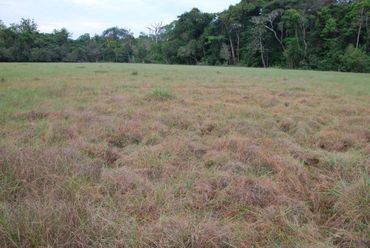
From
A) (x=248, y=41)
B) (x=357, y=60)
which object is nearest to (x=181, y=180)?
(x=357, y=60)

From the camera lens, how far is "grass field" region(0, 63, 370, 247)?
2.00 m

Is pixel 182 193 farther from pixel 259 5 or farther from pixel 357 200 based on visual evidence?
pixel 259 5

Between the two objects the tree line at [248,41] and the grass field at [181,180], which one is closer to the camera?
the grass field at [181,180]

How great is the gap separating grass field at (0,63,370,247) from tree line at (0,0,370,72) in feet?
86.5

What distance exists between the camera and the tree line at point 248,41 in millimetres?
29844

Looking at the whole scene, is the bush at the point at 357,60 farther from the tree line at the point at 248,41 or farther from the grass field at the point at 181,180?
the grass field at the point at 181,180

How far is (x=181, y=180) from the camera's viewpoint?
288 centimetres

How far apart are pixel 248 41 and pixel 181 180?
40949 millimetres

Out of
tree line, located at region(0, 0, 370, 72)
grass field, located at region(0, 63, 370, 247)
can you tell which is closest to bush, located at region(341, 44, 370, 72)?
tree line, located at region(0, 0, 370, 72)

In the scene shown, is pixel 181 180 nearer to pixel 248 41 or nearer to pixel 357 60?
pixel 357 60

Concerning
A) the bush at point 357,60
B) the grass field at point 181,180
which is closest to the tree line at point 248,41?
the bush at point 357,60

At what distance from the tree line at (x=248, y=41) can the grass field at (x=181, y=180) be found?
2636 cm

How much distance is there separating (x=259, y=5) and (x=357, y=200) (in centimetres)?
4155

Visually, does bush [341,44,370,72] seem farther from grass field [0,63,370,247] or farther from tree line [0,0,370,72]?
grass field [0,63,370,247]
